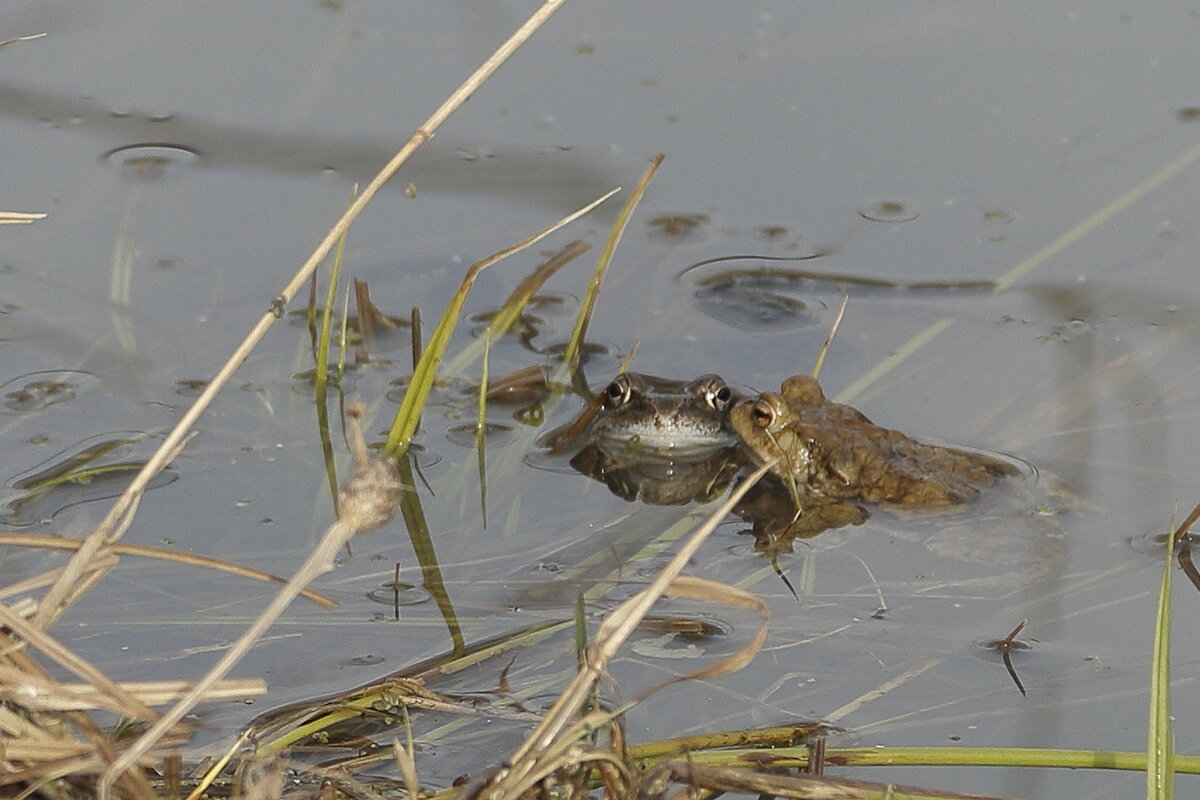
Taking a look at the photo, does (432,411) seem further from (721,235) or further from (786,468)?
(721,235)

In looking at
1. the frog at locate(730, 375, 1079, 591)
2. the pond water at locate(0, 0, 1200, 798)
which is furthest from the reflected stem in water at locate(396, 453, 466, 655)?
the frog at locate(730, 375, 1079, 591)

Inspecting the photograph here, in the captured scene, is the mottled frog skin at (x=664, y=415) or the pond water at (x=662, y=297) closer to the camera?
the pond water at (x=662, y=297)

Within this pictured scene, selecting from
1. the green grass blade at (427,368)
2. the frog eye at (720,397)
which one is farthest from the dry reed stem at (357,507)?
the frog eye at (720,397)

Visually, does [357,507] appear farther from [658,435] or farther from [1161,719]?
[658,435]

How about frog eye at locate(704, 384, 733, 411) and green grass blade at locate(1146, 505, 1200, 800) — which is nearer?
green grass blade at locate(1146, 505, 1200, 800)

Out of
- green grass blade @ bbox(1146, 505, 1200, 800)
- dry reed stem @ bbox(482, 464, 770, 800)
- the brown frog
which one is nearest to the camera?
dry reed stem @ bbox(482, 464, 770, 800)

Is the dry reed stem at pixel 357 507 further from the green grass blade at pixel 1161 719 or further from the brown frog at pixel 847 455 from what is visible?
the brown frog at pixel 847 455

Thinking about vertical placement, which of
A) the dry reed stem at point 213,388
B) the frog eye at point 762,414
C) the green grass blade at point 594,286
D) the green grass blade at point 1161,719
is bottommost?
the green grass blade at point 1161,719

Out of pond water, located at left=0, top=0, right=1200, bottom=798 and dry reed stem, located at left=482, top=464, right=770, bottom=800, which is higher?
pond water, located at left=0, top=0, right=1200, bottom=798

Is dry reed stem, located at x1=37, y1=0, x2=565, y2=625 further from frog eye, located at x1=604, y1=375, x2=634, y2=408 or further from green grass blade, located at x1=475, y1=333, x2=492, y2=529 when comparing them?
frog eye, located at x1=604, y1=375, x2=634, y2=408
